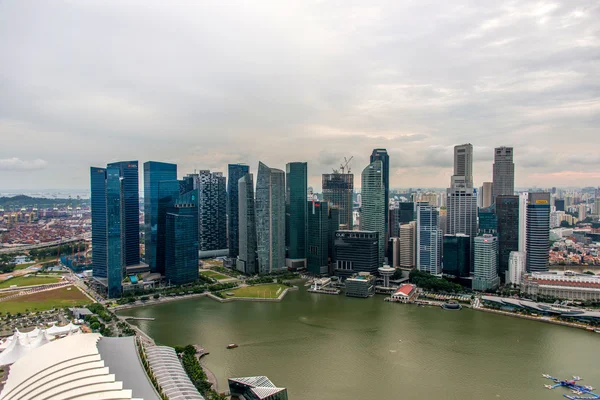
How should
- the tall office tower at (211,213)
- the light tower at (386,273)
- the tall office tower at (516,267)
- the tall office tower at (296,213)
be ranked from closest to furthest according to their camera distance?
the tall office tower at (516,267) → the light tower at (386,273) → the tall office tower at (296,213) → the tall office tower at (211,213)

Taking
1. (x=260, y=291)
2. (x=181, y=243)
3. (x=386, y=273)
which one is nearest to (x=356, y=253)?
(x=386, y=273)

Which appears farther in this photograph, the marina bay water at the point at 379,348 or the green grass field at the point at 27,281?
the green grass field at the point at 27,281

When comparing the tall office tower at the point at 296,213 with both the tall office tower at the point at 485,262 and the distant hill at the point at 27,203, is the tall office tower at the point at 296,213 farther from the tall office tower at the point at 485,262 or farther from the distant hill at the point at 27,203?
the distant hill at the point at 27,203

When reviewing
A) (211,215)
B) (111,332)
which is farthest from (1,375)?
(211,215)

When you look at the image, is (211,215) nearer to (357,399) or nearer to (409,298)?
(409,298)

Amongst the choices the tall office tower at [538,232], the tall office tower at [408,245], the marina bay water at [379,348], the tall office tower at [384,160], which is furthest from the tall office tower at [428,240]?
the tall office tower at [384,160]

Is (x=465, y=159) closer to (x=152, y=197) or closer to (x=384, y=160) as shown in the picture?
(x=384, y=160)
